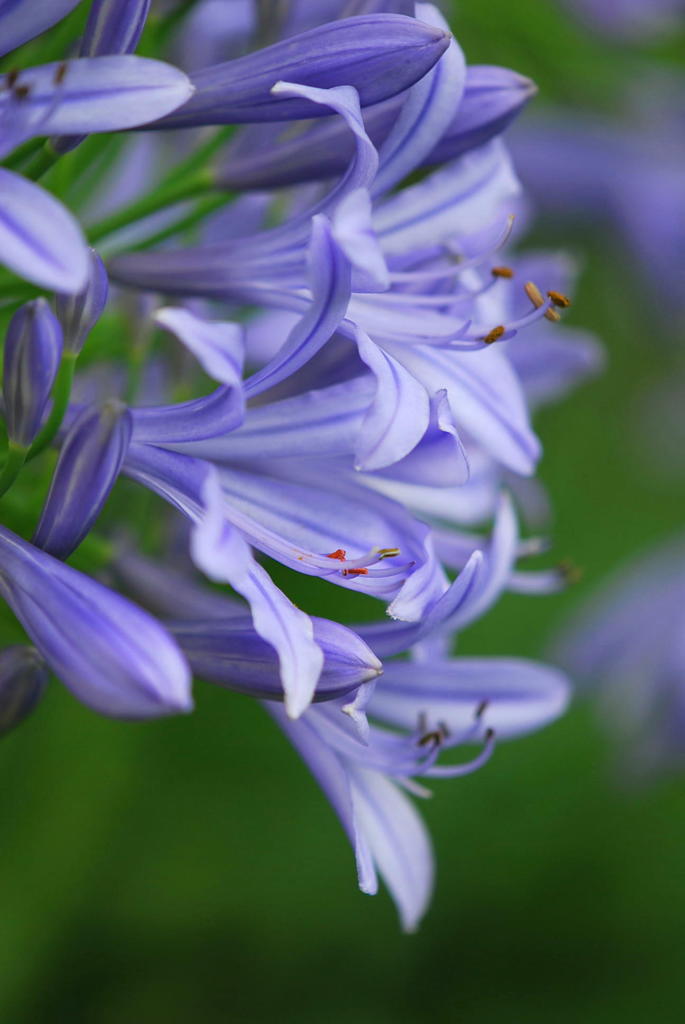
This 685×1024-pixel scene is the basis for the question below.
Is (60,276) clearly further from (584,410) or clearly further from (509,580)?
(584,410)

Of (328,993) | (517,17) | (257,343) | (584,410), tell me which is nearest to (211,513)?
(257,343)

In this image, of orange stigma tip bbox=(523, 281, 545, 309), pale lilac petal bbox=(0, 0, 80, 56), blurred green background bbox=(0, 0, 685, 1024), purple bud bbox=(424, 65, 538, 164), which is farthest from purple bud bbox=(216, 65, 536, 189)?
blurred green background bbox=(0, 0, 685, 1024)

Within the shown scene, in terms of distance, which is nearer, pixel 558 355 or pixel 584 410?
pixel 558 355

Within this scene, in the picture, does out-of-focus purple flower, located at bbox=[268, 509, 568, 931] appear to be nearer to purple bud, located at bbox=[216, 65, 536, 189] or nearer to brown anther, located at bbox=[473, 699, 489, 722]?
brown anther, located at bbox=[473, 699, 489, 722]

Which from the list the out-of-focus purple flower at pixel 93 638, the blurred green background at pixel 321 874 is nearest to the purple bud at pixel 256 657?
the out-of-focus purple flower at pixel 93 638

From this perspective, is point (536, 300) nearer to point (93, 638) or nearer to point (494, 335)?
point (494, 335)
